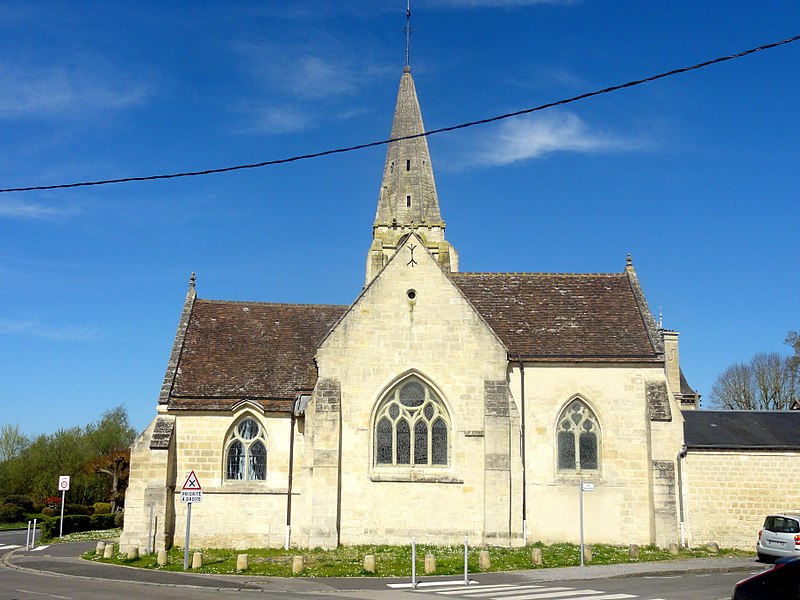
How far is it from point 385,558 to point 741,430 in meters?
14.3

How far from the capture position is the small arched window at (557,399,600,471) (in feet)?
88.1

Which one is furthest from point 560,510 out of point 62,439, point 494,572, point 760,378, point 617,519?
point 62,439

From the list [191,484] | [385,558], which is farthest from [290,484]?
[191,484]

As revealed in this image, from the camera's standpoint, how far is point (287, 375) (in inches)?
1110

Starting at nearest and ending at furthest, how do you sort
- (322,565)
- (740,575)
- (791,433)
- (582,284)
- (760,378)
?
(740,575), (322,565), (791,433), (582,284), (760,378)

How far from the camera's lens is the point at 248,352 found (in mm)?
29062

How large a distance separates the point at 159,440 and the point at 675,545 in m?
16.8

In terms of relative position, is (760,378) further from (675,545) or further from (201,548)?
(201,548)

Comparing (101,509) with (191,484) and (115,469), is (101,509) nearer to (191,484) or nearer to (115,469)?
(115,469)

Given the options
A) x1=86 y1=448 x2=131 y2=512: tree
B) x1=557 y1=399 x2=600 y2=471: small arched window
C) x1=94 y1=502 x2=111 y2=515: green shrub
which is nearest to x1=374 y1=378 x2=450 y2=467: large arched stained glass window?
x1=557 y1=399 x2=600 y2=471: small arched window

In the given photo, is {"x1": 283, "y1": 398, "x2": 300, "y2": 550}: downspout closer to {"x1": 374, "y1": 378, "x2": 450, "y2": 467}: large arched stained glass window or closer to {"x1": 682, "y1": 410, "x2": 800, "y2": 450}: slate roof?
{"x1": 374, "y1": 378, "x2": 450, "y2": 467}: large arched stained glass window

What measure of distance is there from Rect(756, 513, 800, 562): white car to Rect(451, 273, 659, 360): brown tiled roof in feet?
21.5

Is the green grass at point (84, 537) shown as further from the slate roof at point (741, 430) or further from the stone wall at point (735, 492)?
the slate roof at point (741, 430)

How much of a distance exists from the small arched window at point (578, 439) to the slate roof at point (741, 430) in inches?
131
